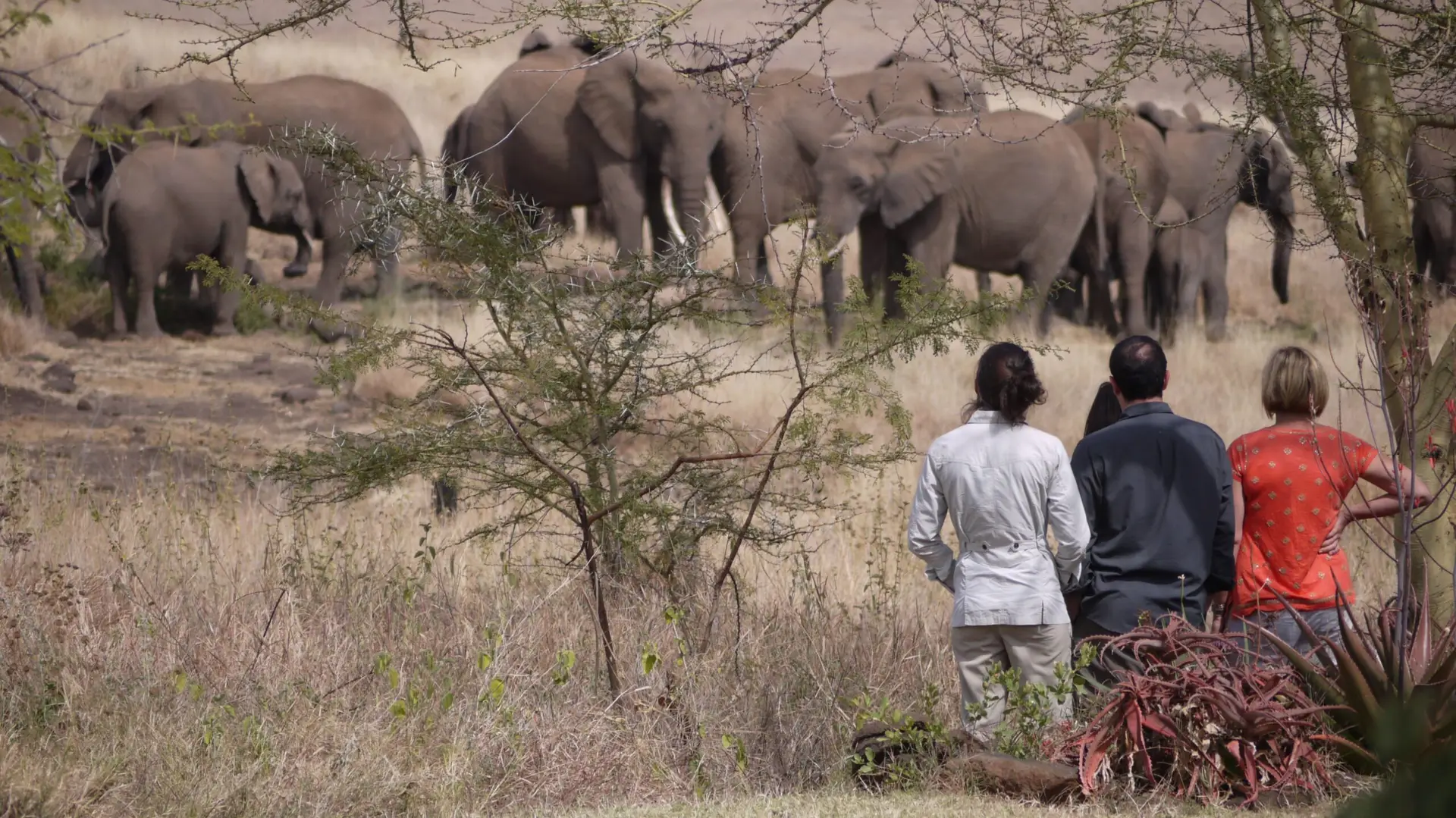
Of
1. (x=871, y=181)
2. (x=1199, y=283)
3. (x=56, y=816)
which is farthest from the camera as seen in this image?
(x=1199, y=283)

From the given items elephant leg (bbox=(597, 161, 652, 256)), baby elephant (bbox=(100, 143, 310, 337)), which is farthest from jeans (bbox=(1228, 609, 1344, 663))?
elephant leg (bbox=(597, 161, 652, 256))

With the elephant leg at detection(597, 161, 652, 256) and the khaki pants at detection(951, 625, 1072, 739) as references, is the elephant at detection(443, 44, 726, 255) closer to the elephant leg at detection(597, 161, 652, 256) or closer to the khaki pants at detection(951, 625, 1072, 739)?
the elephant leg at detection(597, 161, 652, 256)

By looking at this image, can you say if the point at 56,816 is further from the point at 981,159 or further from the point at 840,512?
the point at 981,159

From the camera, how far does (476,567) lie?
28.5 feet

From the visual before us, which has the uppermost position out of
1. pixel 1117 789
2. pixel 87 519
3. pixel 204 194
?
pixel 204 194

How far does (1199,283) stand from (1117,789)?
827 inches

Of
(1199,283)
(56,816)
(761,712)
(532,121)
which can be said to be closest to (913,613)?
(761,712)

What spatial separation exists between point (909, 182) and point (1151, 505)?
15967 millimetres

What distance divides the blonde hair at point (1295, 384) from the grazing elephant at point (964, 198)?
1430 centimetres

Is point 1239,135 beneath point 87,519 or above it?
above

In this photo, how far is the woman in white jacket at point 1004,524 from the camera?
5418 mm

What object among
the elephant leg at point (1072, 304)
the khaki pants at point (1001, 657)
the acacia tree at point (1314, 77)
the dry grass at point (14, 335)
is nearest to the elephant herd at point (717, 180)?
the elephant leg at point (1072, 304)

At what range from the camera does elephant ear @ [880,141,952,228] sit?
69.5ft

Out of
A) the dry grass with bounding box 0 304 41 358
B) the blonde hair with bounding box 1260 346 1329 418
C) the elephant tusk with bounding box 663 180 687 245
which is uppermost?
the elephant tusk with bounding box 663 180 687 245
